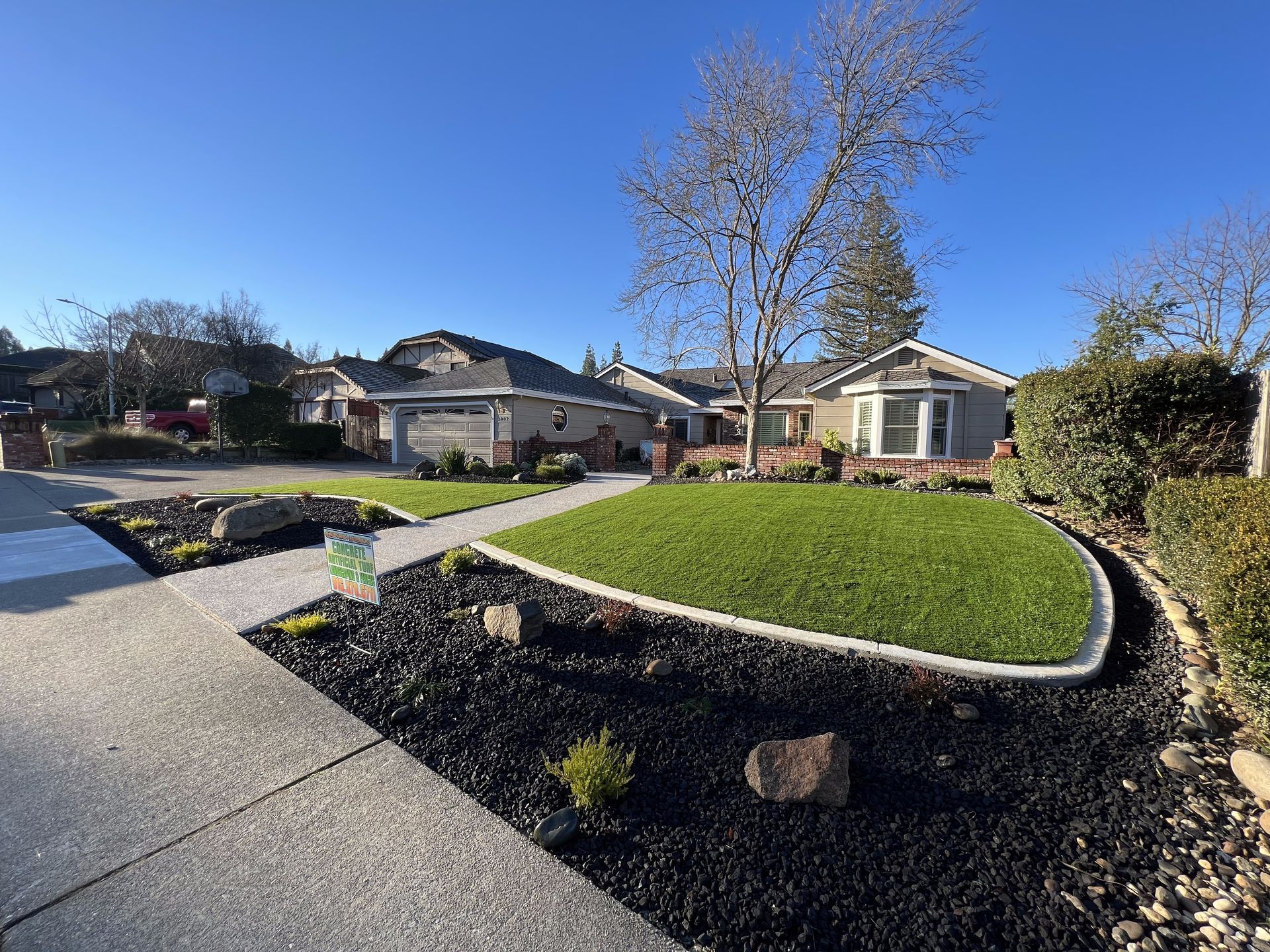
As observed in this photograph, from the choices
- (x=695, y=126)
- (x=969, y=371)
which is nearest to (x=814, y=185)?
(x=695, y=126)

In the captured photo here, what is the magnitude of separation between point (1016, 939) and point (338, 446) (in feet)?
89.3

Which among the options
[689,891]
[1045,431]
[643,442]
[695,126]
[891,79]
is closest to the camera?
[689,891]

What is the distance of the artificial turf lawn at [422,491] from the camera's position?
9271 millimetres

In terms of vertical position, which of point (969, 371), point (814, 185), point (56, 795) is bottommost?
point (56, 795)

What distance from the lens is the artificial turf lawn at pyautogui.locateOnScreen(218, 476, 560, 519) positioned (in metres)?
9.27

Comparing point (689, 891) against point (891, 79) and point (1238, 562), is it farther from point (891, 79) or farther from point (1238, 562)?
point (891, 79)

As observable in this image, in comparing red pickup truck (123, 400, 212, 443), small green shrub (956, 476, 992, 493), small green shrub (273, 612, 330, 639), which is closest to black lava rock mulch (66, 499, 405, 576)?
small green shrub (273, 612, 330, 639)

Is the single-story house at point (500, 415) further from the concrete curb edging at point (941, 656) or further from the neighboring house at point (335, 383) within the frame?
the concrete curb edging at point (941, 656)

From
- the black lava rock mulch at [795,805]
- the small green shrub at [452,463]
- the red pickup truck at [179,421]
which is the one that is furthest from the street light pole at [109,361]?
the black lava rock mulch at [795,805]

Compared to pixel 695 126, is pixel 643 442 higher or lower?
lower

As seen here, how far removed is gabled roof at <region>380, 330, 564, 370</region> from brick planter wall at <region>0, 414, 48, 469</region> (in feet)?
52.8

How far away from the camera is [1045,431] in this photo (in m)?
7.41

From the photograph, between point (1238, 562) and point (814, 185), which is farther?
point (814, 185)

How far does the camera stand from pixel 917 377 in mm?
15188
